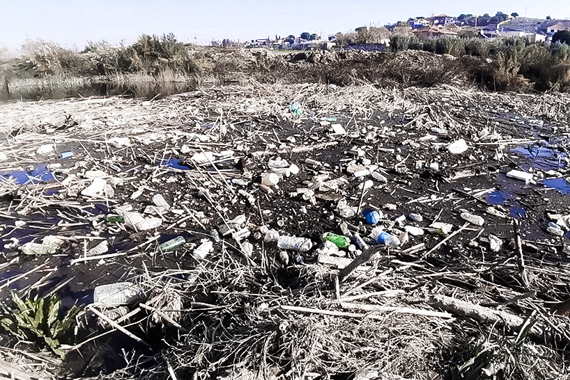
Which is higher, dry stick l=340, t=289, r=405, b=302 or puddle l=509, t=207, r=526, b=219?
dry stick l=340, t=289, r=405, b=302

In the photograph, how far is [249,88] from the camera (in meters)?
10.5

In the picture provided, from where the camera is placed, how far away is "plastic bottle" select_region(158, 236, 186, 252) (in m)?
3.18

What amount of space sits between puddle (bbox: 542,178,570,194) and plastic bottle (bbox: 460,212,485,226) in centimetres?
151

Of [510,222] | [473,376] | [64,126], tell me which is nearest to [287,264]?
[473,376]

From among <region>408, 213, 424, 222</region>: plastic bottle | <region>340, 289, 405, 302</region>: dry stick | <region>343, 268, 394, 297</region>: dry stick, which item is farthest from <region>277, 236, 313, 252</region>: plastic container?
<region>408, 213, 424, 222</region>: plastic bottle

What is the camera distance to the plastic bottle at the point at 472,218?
352 centimetres

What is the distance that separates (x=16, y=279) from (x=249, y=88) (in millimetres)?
8588

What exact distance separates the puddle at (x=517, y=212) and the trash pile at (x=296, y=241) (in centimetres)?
2

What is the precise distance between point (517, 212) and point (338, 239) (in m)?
2.14

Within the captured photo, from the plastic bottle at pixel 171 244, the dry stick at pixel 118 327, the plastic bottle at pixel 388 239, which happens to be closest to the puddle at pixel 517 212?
the plastic bottle at pixel 388 239

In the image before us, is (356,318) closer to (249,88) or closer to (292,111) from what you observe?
(292,111)

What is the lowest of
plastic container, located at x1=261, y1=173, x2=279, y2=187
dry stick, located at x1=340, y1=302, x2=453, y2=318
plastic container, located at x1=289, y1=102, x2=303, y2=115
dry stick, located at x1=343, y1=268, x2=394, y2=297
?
dry stick, located at x1=340, y1=302, x2=453, y2=318

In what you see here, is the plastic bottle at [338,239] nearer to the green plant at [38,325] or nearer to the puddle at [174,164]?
the green plant at [38,325]

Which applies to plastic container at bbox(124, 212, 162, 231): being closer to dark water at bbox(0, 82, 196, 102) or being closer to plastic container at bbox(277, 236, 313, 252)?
plastic container at bbox(277, 236, 313, 252)
